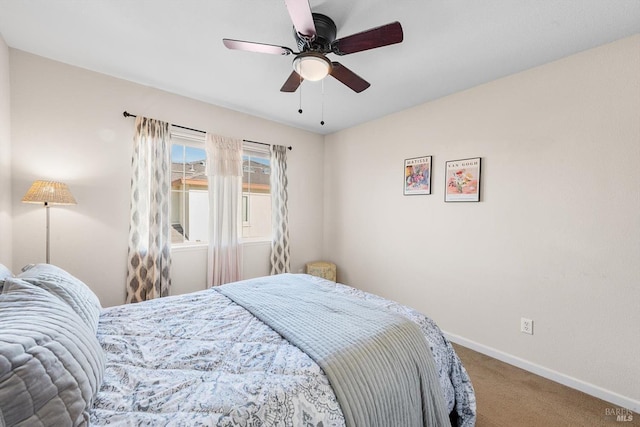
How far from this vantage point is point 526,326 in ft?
7.38

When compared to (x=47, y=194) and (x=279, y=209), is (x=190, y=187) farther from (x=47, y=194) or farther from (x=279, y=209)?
(x=47, y=194)

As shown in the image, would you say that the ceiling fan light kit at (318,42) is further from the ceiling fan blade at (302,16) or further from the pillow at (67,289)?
the pillow at (67,289)

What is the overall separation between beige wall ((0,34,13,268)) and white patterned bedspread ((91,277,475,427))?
1.22 meters

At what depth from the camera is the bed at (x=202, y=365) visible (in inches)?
30.4

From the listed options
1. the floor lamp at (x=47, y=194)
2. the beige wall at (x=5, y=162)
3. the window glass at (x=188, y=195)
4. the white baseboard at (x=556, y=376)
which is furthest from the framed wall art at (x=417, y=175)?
the beige wall at (x=5, y=162)

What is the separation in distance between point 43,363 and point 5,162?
2.23 metres

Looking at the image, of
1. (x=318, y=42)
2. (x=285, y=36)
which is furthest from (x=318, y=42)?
(x=285, y=36)

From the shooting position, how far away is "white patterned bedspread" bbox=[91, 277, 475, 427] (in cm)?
86

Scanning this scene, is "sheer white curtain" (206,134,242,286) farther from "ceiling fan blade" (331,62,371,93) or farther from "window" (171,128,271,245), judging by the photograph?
"ceiling fan blade" (331,62,371,93)

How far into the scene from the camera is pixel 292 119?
3545 millimetres

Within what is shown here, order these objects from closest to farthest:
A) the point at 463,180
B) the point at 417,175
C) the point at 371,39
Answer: the point at 371,39, the point at 463,180, the point at 417,175

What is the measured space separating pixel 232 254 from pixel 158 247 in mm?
800

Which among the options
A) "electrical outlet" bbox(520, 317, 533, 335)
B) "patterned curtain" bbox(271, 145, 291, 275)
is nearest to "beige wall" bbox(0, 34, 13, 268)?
"patterned curtain" bbox(271, 145, 291, 275)

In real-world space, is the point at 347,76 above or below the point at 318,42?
below
